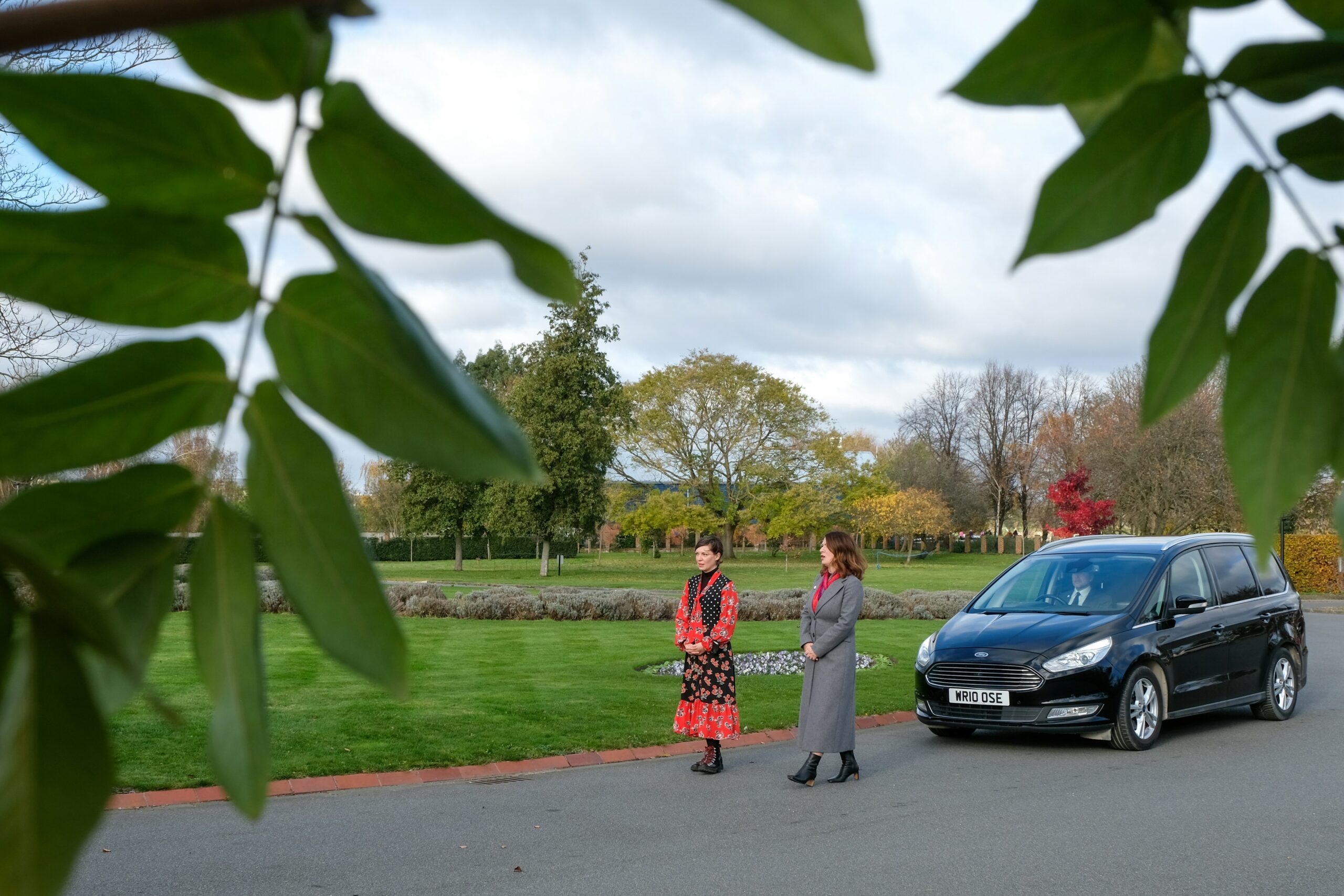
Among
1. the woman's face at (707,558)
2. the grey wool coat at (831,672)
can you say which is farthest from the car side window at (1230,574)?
the woman's face at (707,558)

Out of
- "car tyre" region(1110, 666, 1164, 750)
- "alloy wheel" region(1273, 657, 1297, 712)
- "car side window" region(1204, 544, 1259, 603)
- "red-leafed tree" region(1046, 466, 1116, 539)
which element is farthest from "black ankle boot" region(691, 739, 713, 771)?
"red-leafed tree" region(1046, 466, 1116, 539)

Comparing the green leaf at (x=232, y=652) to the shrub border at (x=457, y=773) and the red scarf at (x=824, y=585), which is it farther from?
the red scarf at (x=824, y=585)

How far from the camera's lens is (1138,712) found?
10.7 metres

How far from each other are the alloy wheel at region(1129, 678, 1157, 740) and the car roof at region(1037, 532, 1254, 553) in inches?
58.8

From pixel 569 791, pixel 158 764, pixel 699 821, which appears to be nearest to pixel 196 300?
pixel 699 821

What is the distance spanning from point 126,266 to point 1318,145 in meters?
0.50

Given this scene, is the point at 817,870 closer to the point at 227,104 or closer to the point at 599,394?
the point at 227,104

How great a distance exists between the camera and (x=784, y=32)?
320 mm

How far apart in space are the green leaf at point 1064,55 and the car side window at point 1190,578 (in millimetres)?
12029

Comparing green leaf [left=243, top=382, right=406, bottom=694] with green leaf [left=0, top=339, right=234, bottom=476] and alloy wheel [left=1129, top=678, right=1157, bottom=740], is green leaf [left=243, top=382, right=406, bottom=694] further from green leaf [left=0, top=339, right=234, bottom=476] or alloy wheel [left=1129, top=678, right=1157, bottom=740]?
alloy wheel [left=1129, top=678, right=1157, bottom=740]

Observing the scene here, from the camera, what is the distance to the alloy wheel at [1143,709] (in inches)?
417

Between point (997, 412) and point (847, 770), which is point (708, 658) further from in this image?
point (997, 412)

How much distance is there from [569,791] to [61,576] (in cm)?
946

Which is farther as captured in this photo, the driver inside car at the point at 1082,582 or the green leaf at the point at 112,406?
the driver inside car at the point at 1082,582
